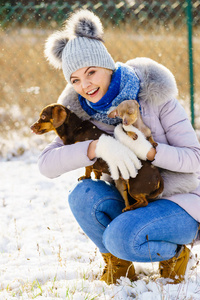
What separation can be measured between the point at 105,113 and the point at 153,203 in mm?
650

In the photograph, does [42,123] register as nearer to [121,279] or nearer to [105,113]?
[105,113]

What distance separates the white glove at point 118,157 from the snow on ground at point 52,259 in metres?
0.57

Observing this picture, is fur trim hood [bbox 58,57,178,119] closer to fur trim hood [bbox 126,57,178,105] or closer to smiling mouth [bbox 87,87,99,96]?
fur trim hood [bbox 126,57,178,105]

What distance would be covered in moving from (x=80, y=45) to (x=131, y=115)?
24.4 inches

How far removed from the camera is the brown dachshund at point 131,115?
2.15 metres

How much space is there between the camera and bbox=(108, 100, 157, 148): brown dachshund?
215 cm

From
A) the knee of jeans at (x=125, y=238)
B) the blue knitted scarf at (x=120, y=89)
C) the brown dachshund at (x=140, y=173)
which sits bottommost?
the knee of jeans at (x=125, y=238)

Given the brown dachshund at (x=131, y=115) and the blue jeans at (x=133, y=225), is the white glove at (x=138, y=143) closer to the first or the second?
the brown dachshund at (x=131, y=115)

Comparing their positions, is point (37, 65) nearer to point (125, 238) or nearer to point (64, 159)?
point (64, 159)

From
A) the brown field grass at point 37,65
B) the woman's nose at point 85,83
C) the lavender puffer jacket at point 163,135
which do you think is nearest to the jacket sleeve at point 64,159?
the lavender puffer jacket at point 163,135

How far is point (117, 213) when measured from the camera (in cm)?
247

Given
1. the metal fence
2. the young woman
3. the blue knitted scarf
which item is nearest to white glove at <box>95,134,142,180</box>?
the young woman

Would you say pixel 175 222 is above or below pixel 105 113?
below

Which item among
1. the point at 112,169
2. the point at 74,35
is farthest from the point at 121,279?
the point at 74,35
